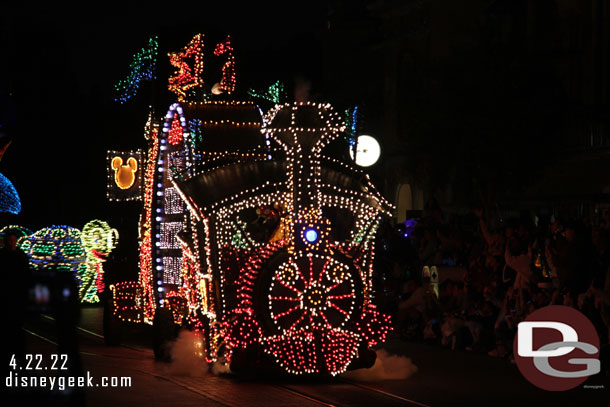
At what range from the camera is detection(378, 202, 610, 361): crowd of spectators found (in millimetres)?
15086

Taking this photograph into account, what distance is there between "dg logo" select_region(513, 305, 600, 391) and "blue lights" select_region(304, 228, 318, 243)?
2957 mm

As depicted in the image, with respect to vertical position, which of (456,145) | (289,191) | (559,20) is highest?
(559,20)

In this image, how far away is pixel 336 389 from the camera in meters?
12.8

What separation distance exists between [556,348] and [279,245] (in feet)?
12.1

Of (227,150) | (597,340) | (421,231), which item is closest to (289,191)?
(227,150)

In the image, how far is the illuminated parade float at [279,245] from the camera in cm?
1311

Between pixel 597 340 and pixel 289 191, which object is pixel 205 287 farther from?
pixel 597 340

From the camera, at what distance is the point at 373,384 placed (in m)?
13.3

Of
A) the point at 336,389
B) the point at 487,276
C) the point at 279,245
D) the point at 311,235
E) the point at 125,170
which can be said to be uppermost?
the point at 125,170

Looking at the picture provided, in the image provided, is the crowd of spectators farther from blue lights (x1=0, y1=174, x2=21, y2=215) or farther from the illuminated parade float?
blue lights (x1=0, y1=174, x2=21, y2=215)

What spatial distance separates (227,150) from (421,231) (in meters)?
6.34

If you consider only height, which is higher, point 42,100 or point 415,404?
point 42,100

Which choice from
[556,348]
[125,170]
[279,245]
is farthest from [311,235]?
[125,170]

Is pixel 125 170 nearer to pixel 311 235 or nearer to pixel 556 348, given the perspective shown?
pixel 311 235
